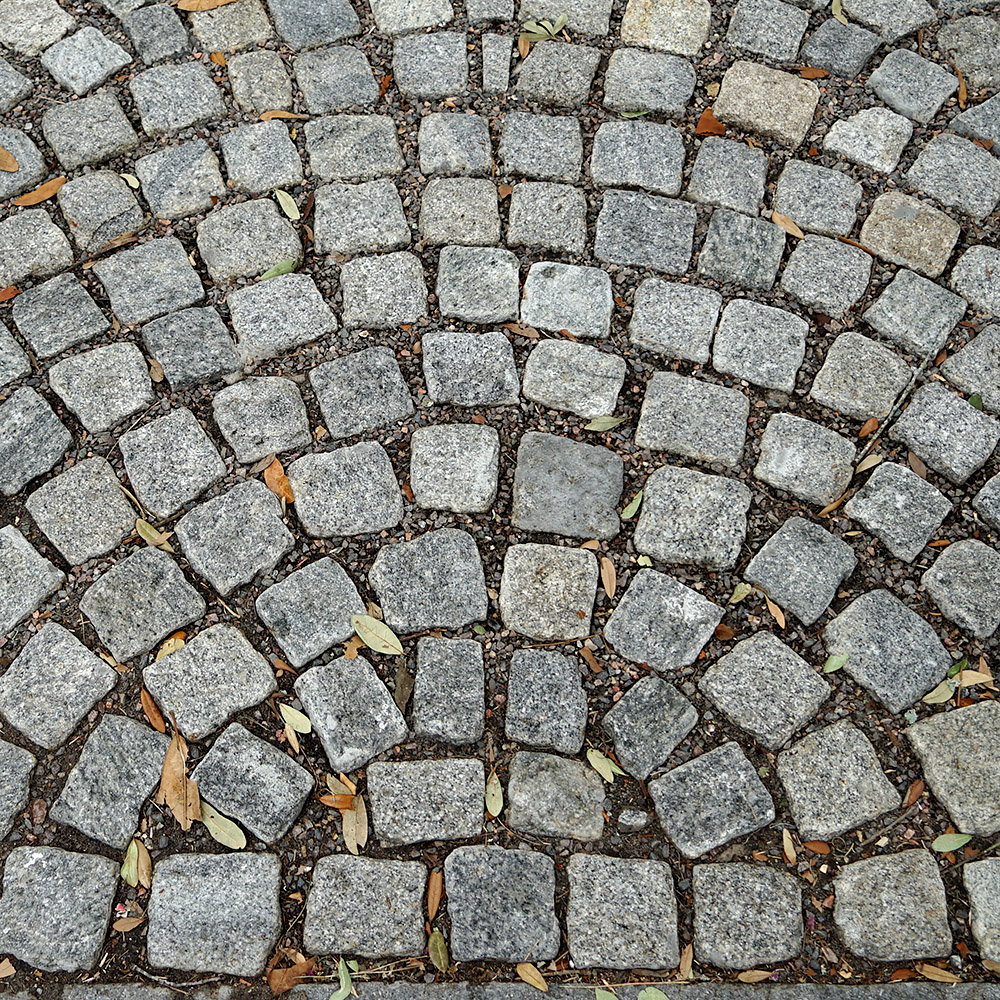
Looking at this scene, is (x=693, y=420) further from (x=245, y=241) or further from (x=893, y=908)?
(x=245, y=241)

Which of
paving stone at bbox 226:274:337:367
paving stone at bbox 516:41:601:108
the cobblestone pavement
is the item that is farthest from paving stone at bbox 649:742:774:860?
paving stone at bbox 516:41:601:108

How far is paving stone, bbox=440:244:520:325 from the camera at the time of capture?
8.66ft

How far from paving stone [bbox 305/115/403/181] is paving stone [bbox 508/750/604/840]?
1.97 metres

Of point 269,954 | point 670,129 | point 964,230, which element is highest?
point 670,129

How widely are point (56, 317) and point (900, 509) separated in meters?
2.59

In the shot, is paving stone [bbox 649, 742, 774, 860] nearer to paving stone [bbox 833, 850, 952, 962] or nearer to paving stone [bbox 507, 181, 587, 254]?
paving stone [bbox 833, 850, 952, 962]

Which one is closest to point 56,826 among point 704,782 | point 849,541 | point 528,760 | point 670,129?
point 528,760

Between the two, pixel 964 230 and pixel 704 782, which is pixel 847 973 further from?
pixel 964 230

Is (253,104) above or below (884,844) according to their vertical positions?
above

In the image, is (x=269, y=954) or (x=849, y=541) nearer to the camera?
(x=269, y=954)

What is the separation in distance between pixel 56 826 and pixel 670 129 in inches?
111

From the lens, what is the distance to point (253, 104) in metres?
3.03

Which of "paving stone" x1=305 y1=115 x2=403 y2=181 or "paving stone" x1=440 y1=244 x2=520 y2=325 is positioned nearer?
"paving stone" x1=440 y1=244 x2=520 y2=325

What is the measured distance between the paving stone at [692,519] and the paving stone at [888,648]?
1.11 ft
